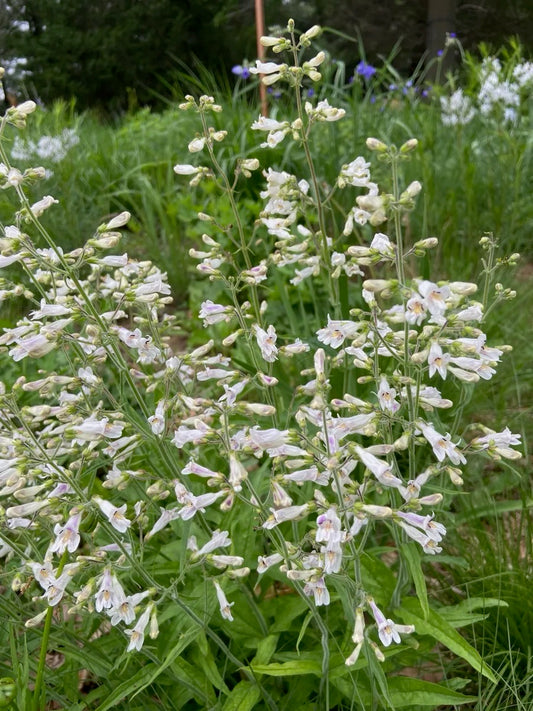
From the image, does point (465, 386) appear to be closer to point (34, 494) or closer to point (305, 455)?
point (305, 455)

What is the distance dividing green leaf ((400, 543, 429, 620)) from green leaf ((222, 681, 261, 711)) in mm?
591

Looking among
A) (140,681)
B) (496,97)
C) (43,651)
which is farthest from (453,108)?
(43,651)

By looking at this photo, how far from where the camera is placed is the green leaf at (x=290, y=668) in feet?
5.84

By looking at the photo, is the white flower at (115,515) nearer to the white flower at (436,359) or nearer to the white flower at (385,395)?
the white flower at (385,395)

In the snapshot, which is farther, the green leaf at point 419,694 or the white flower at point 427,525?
the green leaf at point 419,694

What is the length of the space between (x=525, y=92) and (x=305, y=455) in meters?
6.34

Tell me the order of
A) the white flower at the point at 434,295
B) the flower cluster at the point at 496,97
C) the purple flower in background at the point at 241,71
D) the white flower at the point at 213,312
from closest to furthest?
1. the white flower at the point at 434,295
2. the white flower at the point at 213,312
3. the flower cluster at the point at 496,97
4. the purple flower in background at the point at 241,71

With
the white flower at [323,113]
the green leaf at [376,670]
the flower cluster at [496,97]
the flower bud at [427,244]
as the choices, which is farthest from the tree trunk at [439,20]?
the green leaf at [376,670]

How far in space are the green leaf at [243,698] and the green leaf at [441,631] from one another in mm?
501

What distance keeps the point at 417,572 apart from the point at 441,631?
0.23m

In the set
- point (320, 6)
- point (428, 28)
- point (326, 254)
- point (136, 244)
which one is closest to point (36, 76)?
point (320, 6)

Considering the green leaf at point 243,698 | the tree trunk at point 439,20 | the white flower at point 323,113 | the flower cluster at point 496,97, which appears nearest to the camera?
the green leaf at point 243,698

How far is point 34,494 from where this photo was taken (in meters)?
1.85

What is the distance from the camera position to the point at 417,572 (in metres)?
1.72
